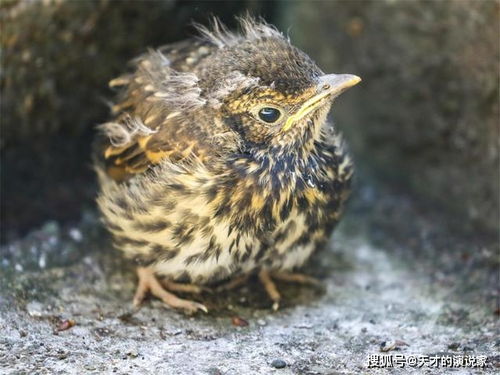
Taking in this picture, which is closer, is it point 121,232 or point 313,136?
point 313,136

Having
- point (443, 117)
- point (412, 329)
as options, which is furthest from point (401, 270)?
point (443, 117)

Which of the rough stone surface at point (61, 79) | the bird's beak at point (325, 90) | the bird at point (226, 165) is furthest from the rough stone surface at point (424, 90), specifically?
the bird's beak at point (325, 90)

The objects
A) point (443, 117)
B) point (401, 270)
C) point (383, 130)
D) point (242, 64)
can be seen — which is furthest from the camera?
point (383, 130)

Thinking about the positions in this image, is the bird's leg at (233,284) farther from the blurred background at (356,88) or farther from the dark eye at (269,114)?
the blurred background at (356,88)

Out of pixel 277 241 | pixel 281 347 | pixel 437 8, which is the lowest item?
pixel 281 347

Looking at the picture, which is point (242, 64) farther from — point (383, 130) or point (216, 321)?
point (383, 130)

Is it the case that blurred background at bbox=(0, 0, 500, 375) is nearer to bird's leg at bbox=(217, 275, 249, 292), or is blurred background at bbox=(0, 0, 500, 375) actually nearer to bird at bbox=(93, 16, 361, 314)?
bird's leg at bbox=(217, 275, 249, 292)

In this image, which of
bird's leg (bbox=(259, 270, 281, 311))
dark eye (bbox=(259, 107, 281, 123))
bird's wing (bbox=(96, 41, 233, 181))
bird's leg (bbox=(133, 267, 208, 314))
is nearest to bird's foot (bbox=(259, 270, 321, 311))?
bird's leg (bbox=(259, 270, 281, 311))
